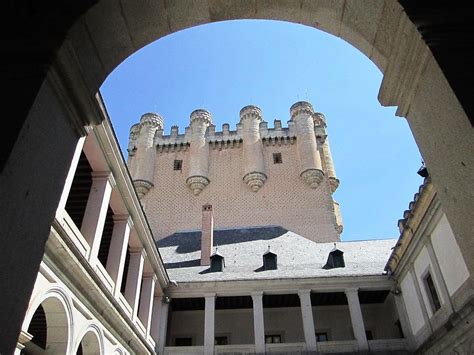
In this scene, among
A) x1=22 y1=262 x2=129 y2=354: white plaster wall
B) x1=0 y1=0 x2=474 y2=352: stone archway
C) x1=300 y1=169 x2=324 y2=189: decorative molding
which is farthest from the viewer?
x1=300 y1=169 x2=324 y2=189: decorative molding

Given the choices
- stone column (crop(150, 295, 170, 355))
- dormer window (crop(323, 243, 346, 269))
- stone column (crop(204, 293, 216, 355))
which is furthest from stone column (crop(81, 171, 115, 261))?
dormer window (crop(323, 243, 346, 269))

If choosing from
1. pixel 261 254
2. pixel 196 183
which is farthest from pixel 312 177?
pixel 261 254

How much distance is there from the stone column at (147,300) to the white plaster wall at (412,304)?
9.88m

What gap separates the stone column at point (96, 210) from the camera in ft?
35.2

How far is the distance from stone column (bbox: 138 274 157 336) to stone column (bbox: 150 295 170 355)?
3.90 ft

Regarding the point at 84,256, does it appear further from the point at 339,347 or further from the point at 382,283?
the point at 382,283

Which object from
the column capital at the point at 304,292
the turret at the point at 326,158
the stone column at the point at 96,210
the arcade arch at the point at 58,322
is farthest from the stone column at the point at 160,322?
the turret at the point at 326,158

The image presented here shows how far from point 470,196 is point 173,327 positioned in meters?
19.0

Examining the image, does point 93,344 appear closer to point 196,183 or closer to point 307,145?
point 196,183

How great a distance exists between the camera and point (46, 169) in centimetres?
273

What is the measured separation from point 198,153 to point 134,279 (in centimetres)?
1793

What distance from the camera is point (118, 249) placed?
1259cm

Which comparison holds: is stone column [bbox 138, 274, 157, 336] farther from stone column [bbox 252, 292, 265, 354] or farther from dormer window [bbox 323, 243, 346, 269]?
dormer window [bbox 323, 243, 346, 269]

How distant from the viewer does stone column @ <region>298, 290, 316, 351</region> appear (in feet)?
55.0
